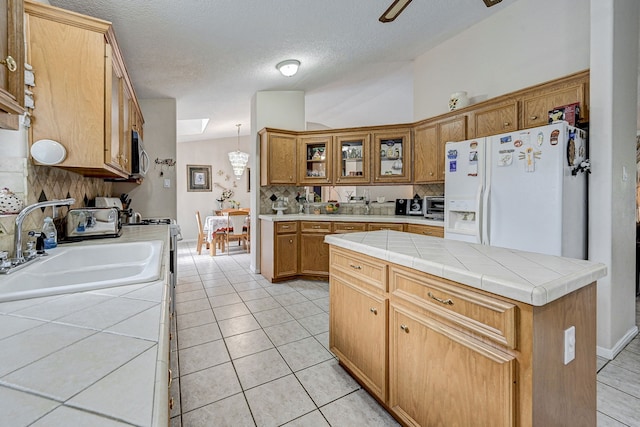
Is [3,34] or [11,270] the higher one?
[3,34]

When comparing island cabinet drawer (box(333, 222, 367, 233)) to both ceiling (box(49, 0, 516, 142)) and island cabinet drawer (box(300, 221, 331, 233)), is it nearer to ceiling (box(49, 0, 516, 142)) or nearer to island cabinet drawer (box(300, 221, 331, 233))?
island cabinet drawer (box(300, 221, 331, 233))

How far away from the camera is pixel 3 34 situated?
0.85m

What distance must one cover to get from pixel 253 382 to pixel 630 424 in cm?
201

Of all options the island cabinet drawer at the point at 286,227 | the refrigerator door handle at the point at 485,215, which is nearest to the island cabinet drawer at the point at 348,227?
the island cabinet drawer at the point at 286,227

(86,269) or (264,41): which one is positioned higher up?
(264,41)

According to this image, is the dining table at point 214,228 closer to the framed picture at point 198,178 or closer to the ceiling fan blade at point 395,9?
the framed picture at point 198,178

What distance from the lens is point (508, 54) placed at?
9.73 feet

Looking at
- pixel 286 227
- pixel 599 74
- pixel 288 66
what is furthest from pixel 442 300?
pixel 288 66

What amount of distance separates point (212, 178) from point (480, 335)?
757 cm

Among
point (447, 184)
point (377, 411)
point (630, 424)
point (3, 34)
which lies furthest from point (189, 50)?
point (630, 424)

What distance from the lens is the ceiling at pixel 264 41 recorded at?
2471 mm

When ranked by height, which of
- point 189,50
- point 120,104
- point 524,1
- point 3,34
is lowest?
point 3,34

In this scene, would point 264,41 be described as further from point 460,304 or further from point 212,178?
point 212,178

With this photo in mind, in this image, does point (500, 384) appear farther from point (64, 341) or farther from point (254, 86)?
point (254, 86)
